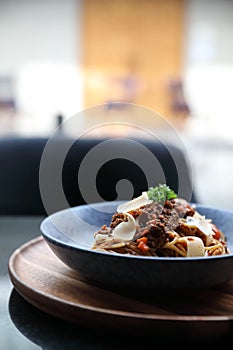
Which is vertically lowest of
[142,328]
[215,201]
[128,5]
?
[215,201]

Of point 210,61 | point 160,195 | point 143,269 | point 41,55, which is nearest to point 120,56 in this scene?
point 41,55

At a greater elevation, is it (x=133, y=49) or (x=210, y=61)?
(x=133, y=49)

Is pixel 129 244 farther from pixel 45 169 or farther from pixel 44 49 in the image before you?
pixel 44 49

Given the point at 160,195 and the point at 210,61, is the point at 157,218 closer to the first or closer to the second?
the point at 160,195

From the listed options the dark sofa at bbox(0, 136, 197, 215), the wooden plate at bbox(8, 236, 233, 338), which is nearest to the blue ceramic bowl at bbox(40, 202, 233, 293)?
the wooden plate at bbox(8, 236, 233, 338)

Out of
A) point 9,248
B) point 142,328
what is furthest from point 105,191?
point 142,328

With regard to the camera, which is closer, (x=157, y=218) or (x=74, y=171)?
(x=157, y=218)

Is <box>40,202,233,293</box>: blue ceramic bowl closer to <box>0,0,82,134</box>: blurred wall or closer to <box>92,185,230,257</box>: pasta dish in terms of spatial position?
<box>92,185,230,257</box>: pasta dish
